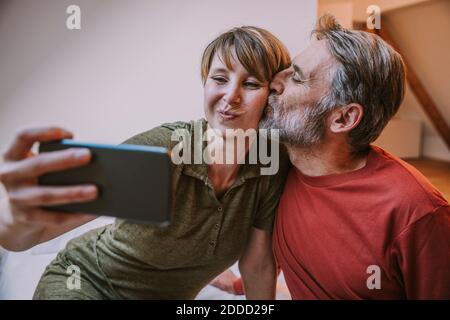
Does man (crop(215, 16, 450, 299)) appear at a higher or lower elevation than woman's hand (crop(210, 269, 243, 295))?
higher

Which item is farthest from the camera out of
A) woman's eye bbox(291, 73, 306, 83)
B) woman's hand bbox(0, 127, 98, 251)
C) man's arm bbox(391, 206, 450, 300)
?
woman's eye bbox(291, 73, 306, 83)

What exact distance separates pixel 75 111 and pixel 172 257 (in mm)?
329

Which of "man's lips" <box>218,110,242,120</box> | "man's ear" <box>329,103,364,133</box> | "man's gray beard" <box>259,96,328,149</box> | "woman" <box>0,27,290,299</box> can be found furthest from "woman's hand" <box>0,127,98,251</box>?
"man's ear" <box>329,103,364,133</box>

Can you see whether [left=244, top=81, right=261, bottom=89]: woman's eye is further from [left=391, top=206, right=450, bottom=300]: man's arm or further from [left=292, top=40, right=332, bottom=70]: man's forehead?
[left=391, top=206, right=450, bottom=300]: man's arm

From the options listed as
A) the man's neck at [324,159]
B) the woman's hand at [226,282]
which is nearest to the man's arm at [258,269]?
the woman's hand at [226,282]

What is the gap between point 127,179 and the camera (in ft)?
1.56

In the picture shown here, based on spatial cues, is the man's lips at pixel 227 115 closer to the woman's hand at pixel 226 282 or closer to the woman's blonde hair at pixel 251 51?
the woman's blonde hair at pixel 251 51

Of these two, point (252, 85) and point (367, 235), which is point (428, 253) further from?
point (252, 85)

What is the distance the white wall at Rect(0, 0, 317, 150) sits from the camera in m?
0.72

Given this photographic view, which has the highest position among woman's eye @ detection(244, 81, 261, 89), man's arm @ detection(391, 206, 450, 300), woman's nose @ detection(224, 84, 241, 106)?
woman's eye @ detection(244, 81, 261, 89)

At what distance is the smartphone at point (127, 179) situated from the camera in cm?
47

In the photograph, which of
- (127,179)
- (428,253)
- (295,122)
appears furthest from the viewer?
(295,122)

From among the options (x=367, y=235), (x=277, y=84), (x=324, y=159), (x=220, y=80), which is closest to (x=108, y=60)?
(x=220, y=80)

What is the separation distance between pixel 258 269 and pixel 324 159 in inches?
10.2
